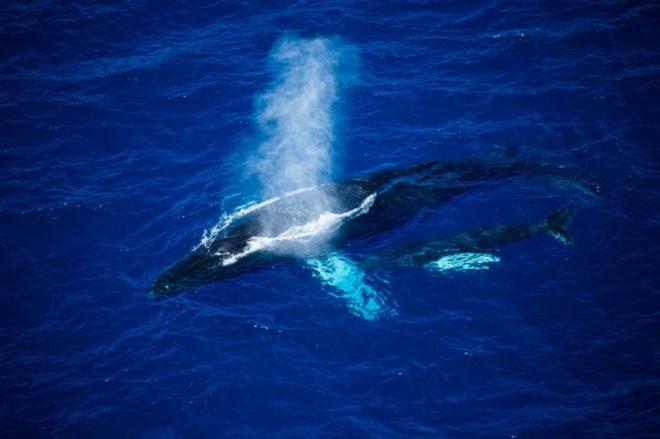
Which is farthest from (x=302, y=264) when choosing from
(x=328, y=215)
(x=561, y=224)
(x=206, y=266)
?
(x=561, y=224)

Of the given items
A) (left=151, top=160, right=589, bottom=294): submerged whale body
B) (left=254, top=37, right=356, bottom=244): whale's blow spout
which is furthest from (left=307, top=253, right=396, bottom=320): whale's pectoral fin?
(left=254, top=37, right=356, bottom=244): whale's blow spout

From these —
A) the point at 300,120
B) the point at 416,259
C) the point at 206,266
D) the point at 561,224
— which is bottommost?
the point at 416,259

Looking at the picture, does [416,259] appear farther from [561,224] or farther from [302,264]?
[561,224]

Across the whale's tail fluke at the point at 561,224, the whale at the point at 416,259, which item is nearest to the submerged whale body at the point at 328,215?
the whale at the point at 416,259

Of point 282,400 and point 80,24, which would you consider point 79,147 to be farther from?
point 282,400

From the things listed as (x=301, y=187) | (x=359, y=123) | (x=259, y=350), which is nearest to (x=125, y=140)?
(x=301, y=187)

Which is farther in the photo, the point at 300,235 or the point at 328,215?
the point at 328,215
